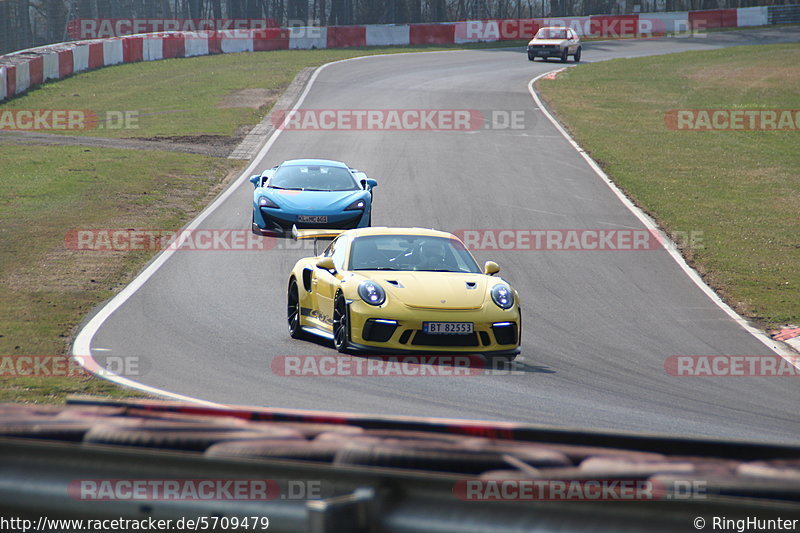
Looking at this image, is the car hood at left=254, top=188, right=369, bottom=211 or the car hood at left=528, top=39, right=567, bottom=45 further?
the car hood at left=528, top=39, right=567, bottom=45

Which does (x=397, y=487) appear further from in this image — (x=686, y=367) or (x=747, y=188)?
(x=747, y=188)

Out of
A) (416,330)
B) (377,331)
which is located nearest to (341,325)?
(377,331)

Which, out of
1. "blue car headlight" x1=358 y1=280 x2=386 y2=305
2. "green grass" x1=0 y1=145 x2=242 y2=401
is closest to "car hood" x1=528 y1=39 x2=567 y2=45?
"green grass" x1=0 y1=145 x2=242 y2=401

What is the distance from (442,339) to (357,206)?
7855 mm

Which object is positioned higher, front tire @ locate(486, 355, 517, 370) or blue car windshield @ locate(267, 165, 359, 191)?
blue car windshield @ locate(267, 165, 359, 191)

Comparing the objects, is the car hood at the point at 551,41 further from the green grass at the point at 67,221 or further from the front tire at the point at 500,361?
the front tire at the point at 500,361

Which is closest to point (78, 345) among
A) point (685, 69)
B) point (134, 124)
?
point (134, 124)

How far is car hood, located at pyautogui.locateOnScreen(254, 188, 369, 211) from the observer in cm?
1816

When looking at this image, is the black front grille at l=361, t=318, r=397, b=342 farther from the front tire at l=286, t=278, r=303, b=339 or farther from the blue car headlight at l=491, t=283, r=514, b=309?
the front tire at l=286, t=278, r=303, b=339

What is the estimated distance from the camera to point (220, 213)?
21.1 meters

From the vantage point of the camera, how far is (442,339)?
1073cm

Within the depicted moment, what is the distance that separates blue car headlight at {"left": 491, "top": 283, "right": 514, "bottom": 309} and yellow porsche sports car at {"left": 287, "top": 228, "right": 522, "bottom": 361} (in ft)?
0.04

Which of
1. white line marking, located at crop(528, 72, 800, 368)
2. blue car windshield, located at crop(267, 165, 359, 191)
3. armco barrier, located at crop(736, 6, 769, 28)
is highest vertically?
armco barrier, located at crop(736, 6, 769, 28)

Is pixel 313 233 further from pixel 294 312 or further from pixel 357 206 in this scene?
pixel 294 312
